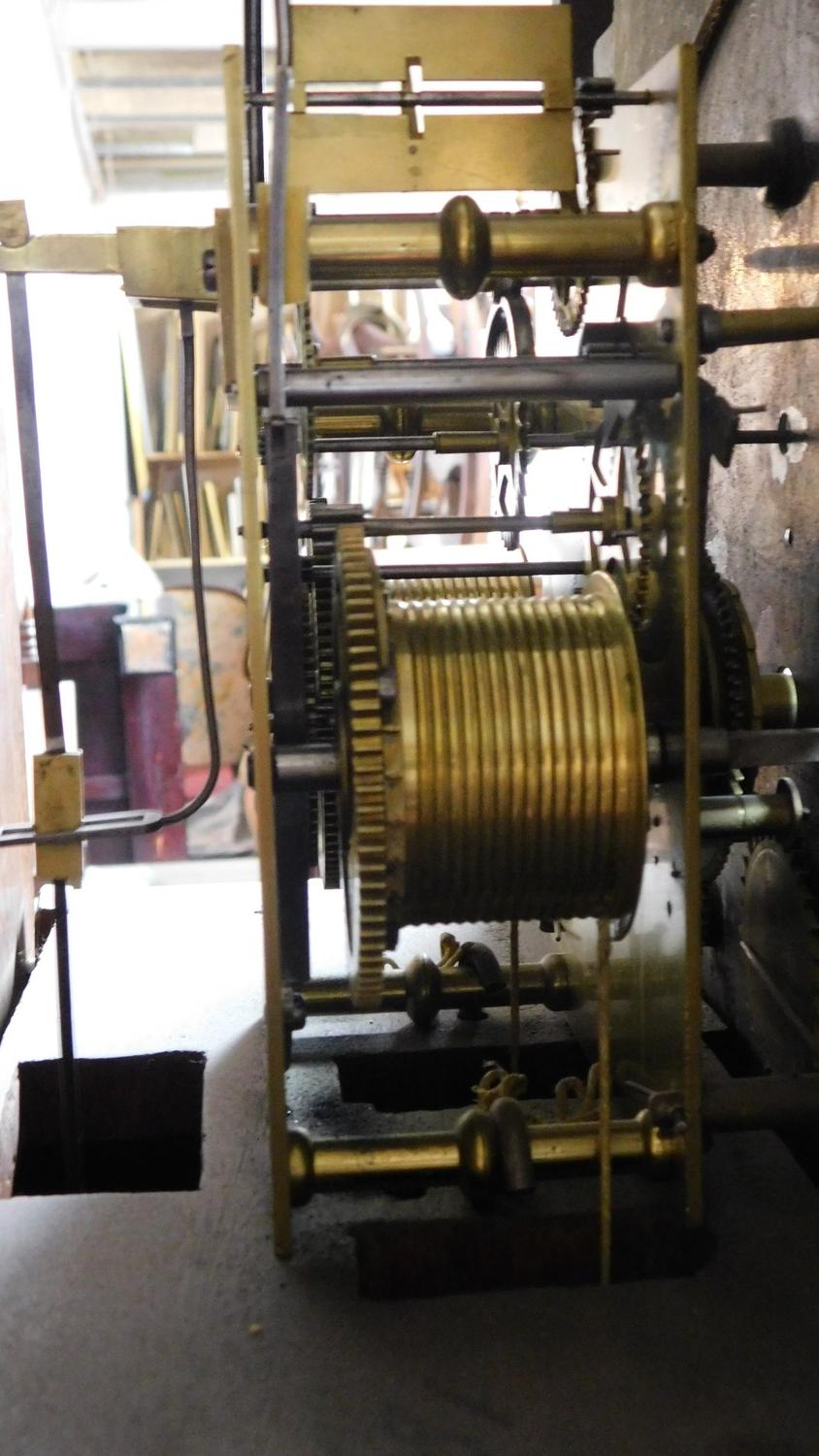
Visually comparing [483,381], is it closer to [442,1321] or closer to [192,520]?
[192,520]

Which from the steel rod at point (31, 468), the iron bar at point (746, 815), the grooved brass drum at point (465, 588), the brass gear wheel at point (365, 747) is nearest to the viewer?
the brass gear wheel at point (365, 747)

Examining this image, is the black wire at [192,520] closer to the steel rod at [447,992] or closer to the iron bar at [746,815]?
the steel rod at [447,992]

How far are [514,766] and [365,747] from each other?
111 millimetres

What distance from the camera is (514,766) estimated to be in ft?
3.33

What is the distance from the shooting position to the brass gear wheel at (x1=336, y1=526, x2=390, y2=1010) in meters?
0.99

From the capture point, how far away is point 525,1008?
1.51 m

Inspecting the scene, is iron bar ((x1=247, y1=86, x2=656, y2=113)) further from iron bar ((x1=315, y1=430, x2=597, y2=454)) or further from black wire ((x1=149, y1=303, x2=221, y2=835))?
iron bar ((x1=315, y1=430, x2=597, y2=454))

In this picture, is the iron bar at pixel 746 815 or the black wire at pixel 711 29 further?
the black wire at pixel 711 29

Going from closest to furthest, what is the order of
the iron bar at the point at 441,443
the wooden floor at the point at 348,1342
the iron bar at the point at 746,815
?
the wooden floor at the point at 348,1342 < the iron bar at the point at 746,815 < the iron bar at the point at 441,443

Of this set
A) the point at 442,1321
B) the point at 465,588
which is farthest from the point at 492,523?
the point at 442,1321

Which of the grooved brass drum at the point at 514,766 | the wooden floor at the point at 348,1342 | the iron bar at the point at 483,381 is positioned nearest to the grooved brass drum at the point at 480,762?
the grooved brass drum at the point at 514,766

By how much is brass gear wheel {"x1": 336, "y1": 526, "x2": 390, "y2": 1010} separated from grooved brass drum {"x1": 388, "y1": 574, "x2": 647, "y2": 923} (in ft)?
0.06

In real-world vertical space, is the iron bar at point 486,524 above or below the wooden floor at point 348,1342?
above

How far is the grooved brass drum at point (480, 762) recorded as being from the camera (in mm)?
1005
